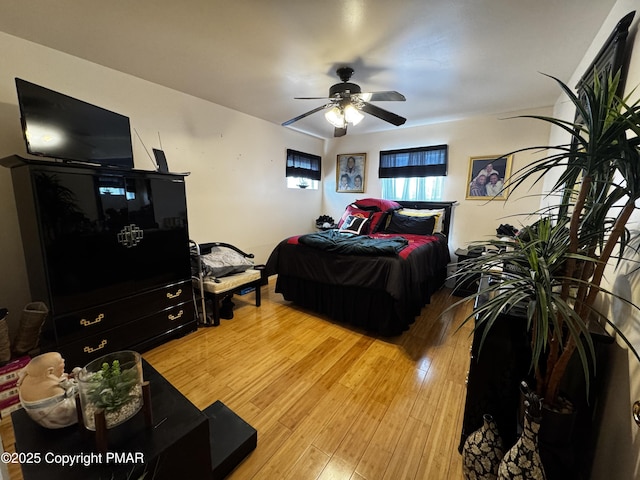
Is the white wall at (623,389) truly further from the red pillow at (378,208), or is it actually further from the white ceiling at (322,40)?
the red pillow at (378,208)

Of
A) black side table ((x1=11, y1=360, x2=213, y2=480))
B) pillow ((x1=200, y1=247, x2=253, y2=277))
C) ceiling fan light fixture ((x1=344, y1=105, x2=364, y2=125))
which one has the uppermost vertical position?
ceiling fan light fixture ((x1=344, y1=105, x2=364, y2=125))

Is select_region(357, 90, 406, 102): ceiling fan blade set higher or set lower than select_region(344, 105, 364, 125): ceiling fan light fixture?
higher

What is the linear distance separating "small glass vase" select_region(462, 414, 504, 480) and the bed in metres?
1.16

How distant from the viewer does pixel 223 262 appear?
2.85 meters

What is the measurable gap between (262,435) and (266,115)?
3578 mm

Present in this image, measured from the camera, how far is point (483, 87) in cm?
264

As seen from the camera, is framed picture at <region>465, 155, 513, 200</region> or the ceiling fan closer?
the ceiling fan

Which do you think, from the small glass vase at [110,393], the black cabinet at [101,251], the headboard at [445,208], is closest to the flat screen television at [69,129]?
the black cabinet at [101,251]

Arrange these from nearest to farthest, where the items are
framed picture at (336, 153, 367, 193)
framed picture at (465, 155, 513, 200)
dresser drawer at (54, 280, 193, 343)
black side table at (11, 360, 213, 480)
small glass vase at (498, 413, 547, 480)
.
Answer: black side table at (11, 360, 213, 480) < small glass vase at (498, 413, 547, 480) < dresser drawer at (54, 280, 193, 343) < framed picture at (465, 155, 513, 200) < framed picture at (336, 153, 367, 193)

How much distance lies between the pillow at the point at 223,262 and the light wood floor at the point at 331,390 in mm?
531

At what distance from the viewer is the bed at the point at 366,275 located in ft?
7.90

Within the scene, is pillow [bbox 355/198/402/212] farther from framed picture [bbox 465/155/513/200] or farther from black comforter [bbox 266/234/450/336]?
framed picture [bbox 465/155/513/200]

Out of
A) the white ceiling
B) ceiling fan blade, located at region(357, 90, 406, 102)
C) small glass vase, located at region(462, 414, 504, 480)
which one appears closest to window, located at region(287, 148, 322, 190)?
the white ceiling

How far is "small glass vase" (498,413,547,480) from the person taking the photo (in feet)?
3.02
